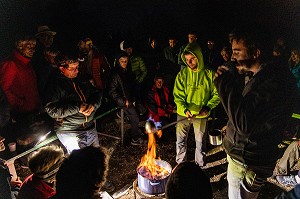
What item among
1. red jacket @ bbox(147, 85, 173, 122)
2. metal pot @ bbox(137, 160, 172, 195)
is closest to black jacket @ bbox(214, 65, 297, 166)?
metal pot @ bbox(137, 160, 172, 195)

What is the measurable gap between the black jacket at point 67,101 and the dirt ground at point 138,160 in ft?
5.45

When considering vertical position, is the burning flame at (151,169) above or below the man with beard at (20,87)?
below

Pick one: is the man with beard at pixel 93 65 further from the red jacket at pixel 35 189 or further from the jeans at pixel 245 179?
the jeans at pixel 245 179

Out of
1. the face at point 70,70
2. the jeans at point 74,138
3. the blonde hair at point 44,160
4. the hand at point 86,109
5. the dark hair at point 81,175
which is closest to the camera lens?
the dark hair at point 81,175

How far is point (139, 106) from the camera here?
7.91m

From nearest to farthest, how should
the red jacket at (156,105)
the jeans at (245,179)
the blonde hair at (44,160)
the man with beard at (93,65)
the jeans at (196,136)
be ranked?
the blonde hair at (44,160), the jeans at (245,179), the jeans at (196,136), the red jacket at (156,105), the man with beard at (93,65)

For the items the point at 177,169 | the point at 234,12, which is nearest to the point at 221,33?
the point at 234,12

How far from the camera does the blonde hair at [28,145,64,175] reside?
10.8ft

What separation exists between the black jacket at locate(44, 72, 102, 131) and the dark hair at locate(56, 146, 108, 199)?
2231 mm

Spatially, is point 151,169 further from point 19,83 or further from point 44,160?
point 19,83

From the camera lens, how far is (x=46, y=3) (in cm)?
1405

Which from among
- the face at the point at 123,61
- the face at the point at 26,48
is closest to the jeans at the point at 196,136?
the face at the point at 123,61

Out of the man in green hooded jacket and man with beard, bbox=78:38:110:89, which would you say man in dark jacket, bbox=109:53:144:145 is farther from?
the man in green hooded jacket

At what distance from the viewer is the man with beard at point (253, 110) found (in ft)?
10.4
